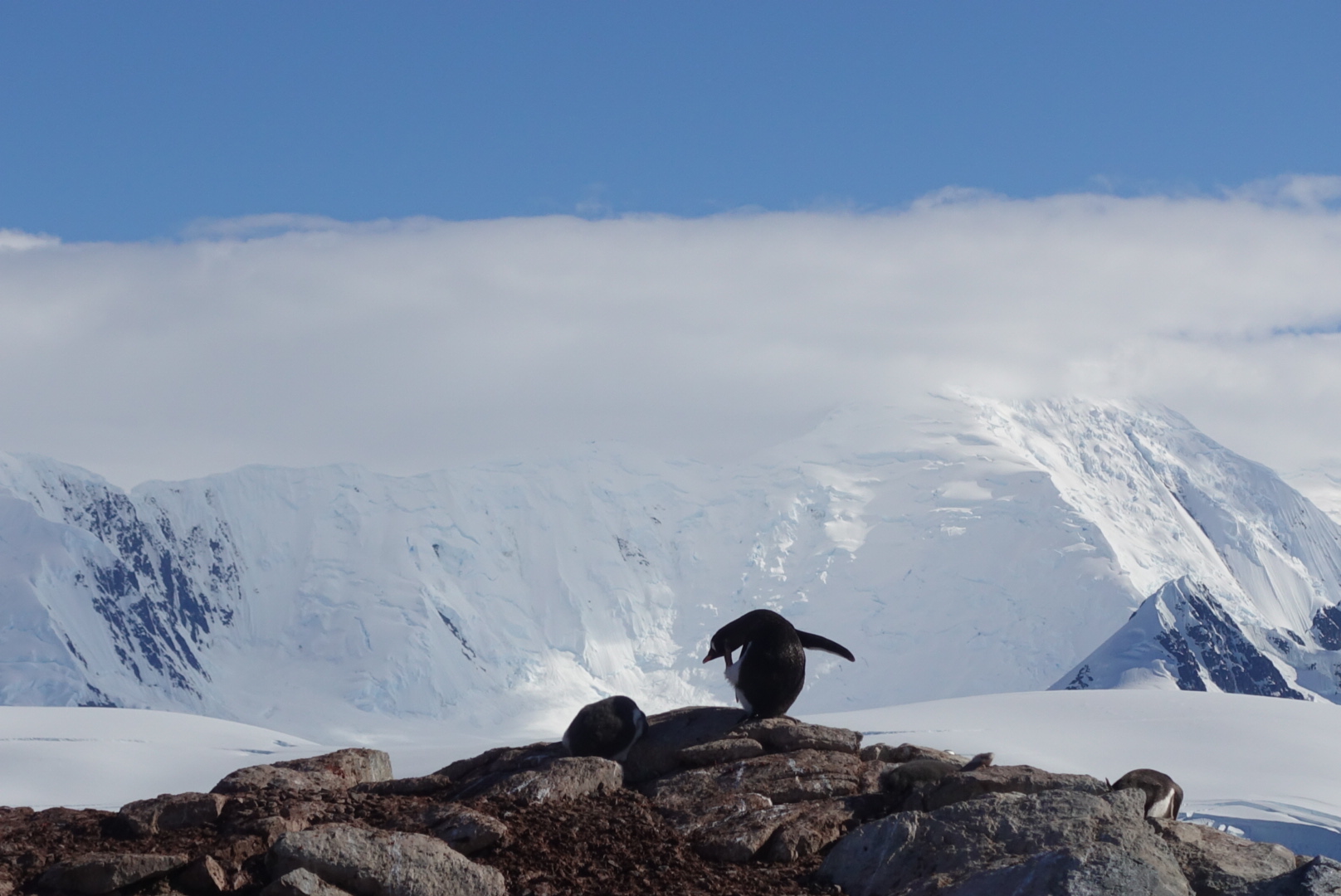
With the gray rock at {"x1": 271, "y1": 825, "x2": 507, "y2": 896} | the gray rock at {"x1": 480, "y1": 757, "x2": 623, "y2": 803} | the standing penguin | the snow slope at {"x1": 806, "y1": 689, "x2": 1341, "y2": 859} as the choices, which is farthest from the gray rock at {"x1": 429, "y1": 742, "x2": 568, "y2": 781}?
the snow slope at {"x1": 806, "y1": 689, "x2": 1341, "y2": 859}

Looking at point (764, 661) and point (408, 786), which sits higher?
point (764, 661)

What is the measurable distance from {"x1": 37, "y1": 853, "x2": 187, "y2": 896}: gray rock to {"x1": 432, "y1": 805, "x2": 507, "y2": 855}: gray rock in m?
2.16

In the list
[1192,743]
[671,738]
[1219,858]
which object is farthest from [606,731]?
[1192,743]

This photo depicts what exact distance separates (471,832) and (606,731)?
3.57 metres

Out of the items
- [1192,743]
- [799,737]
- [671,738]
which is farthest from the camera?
[1192,743]

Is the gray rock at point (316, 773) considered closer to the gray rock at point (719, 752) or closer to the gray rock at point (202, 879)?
the gray rock at point (202, 879)

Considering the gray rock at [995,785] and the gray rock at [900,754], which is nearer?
the gray rock at [995,785]

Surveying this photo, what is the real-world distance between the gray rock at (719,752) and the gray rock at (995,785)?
8.35 feet

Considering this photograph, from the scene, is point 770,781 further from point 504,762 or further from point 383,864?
point 383,864

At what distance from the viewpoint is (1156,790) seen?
1330cm

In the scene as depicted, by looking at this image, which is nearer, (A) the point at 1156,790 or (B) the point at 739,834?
(B) the point at 739,834

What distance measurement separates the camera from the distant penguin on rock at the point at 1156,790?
513 inches

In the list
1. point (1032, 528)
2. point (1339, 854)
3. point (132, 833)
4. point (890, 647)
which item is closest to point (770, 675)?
point (132, 833)

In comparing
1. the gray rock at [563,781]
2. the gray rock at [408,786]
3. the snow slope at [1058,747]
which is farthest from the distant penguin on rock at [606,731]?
the snow slope at [1058,747]
